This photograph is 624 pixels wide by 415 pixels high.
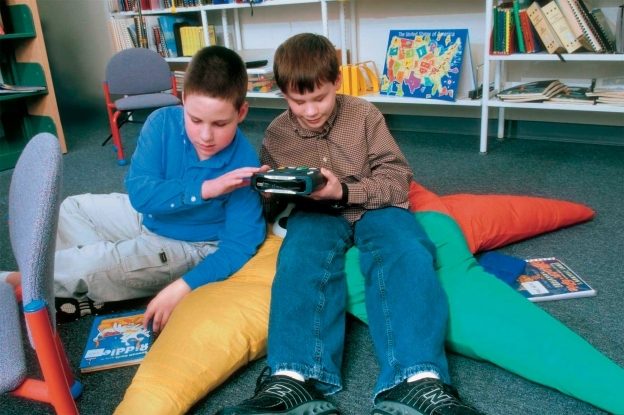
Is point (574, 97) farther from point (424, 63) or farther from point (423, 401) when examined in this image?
point (423, 401)

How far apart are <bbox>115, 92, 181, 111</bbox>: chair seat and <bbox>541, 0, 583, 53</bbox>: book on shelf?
6.58 ft

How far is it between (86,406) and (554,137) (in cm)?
272

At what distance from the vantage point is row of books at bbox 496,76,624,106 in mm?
2529

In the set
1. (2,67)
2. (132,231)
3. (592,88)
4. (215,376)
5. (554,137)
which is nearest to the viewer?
(215,376)

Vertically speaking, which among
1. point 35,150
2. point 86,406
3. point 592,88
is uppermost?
point 35,150

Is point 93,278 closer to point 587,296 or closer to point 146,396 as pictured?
point 146,396

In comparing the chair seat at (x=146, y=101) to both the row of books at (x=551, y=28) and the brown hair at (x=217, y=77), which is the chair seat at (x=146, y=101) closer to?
the row of books at (x=551, y=28)

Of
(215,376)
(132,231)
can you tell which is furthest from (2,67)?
(215,376)

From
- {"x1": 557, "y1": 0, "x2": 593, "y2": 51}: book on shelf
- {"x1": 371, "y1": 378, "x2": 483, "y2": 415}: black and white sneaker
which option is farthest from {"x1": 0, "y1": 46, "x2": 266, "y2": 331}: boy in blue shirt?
{"x1": 557, "y1": 0, "x2": 593, "y2": 51}: book on shelf

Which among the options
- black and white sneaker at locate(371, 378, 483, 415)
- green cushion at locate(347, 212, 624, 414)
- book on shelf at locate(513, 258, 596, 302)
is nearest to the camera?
black and white sneaker at locate(371, 378, 483, 415)

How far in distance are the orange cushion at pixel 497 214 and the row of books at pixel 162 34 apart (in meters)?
2.58

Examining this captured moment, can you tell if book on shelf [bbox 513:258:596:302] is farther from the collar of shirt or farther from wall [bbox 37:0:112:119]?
wall [bbox 37:0:112:119]

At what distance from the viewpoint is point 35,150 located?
3.15 ft

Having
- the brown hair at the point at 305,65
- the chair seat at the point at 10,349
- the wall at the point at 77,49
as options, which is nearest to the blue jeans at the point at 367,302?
the brown hair at the point at 305,65
